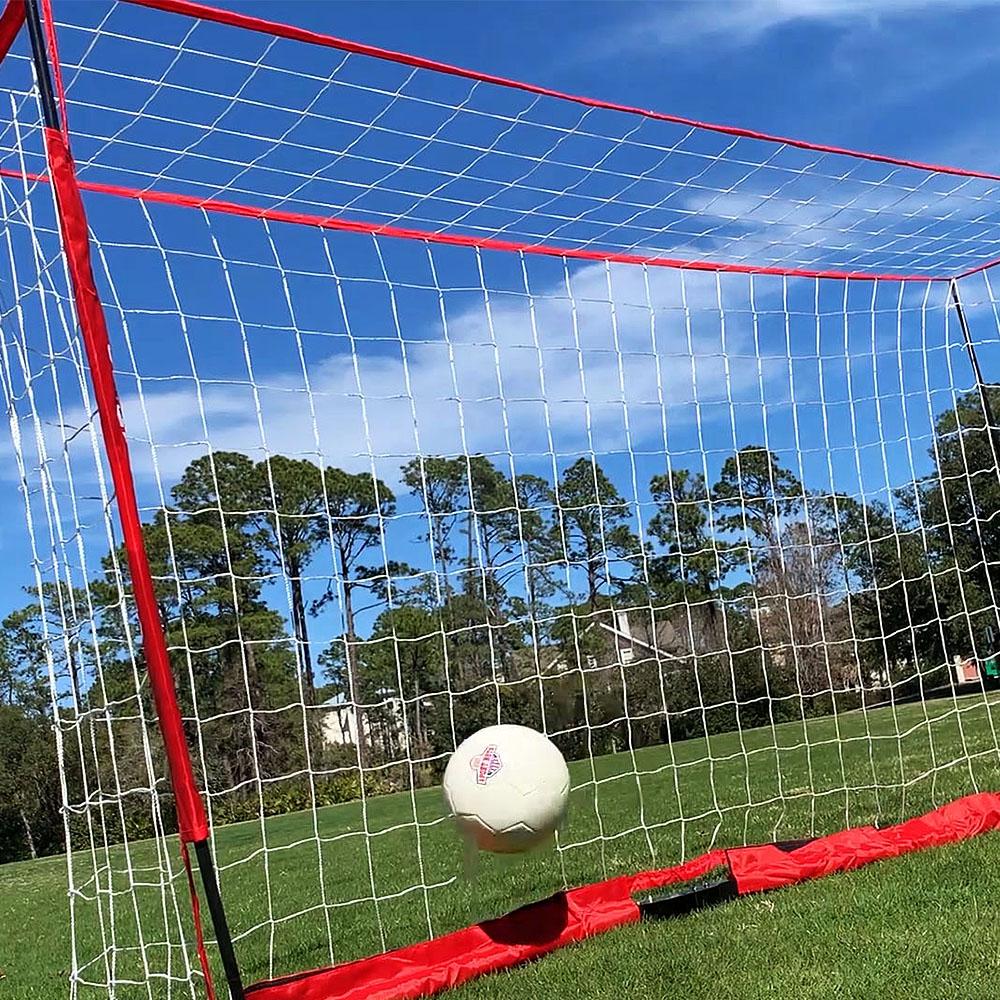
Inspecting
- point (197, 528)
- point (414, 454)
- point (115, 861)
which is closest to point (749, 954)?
point (414, 454)

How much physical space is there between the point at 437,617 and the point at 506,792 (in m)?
5.80

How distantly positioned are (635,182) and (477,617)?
7.93 m

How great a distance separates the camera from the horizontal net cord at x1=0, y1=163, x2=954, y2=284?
5066 mm

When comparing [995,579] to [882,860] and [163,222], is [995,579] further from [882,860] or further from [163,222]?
[163,222]

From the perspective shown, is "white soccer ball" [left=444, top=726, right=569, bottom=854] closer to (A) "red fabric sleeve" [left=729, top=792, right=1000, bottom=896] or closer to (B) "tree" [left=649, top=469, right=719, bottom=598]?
(A) "red fabric sleeve" [left=729, top=792, right=1000, bottom=896]

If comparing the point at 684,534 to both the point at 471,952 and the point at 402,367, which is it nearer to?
the point at 402,367

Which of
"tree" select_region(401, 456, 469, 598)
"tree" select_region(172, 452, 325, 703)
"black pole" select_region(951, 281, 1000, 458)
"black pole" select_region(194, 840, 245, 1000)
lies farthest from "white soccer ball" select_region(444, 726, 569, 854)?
"black pole" select_region(951, 281, 1000, 458)

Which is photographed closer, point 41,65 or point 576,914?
point 41,65

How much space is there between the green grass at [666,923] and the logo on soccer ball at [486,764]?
2.06 ft

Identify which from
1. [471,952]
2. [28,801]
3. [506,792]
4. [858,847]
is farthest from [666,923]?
[28,801]

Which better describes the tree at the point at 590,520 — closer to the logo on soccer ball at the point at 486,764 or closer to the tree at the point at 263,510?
the tree at the point at 263,510

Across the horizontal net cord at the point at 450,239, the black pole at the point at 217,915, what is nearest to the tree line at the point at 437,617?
the black pole at the point at 217,915

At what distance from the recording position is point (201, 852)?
3490 millimetres

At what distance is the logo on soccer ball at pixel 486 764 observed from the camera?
4363mm
